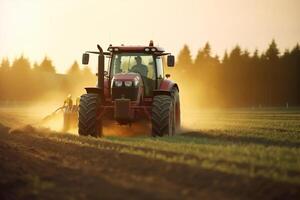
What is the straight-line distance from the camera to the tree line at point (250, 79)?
7762 centimetres

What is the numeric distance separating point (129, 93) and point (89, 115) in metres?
1.40

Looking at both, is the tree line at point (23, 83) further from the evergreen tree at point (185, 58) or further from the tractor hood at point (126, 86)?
the tractor hood at point (126, 86)

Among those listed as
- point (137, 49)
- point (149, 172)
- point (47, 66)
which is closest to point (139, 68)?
point (137, 49)

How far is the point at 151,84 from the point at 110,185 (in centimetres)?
1003

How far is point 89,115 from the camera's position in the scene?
16922mm

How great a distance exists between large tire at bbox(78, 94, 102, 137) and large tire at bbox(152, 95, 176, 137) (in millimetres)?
1823

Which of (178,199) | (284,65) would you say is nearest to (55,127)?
(178,199)

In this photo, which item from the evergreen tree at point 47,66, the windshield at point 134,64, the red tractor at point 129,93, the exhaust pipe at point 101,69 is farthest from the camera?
the evergreen tree at point 47,66

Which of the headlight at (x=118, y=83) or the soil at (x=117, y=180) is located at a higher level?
the headlight at (x=118, y=83)

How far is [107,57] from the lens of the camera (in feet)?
61.4

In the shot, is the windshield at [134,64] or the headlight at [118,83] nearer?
the headlight at [118,83]

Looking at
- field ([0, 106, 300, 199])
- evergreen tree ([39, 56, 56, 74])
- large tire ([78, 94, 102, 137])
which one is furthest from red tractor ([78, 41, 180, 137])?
evergreen tree ([39, 56, 56, 74])

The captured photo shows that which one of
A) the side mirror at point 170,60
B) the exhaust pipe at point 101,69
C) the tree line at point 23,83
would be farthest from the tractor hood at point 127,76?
the tree line at point 23,83

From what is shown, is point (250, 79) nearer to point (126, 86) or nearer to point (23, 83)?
point (23, 83)
